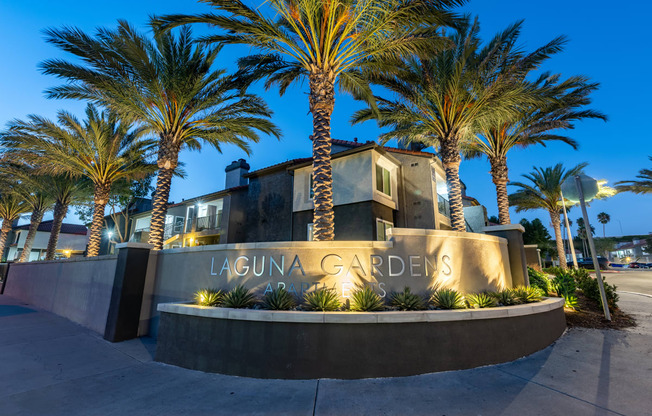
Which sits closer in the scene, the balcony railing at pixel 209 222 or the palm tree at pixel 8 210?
the balcony railing at pixel 209 222

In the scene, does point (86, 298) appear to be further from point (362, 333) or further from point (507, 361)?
point (507, 361)

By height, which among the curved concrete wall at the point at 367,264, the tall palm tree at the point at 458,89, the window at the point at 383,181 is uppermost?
the tall palm tree at the point at 458,89


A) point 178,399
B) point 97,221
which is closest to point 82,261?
point 97,221

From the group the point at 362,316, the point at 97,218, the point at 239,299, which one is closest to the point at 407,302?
the point at 362,316

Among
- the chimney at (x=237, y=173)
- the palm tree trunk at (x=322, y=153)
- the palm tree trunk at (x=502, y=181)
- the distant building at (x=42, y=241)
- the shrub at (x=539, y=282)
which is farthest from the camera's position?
the distant building at (x=42, y=241)

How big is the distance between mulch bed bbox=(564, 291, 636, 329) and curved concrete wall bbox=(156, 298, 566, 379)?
3.77 meters

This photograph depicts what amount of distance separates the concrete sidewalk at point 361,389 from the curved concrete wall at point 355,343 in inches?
7.8

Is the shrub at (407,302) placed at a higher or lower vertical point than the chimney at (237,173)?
lower

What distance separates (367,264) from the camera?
692 centimetres

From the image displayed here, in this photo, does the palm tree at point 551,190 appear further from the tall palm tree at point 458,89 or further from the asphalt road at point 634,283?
the tall palm tree at point 458,89

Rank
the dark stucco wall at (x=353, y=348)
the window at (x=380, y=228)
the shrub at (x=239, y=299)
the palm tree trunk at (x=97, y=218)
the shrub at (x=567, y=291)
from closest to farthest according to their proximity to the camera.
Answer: the dark stucco wall at (x=353, y=348), the shrub at (x=239, y=299), the shrub at (x=567, y=291), the window at (x=380, y=228), the palm tree trunk at (x=97, y=218)

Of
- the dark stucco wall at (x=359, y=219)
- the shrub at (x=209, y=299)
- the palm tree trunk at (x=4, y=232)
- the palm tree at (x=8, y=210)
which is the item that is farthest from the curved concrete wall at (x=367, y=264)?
the palm tree at (x=8, y=210)

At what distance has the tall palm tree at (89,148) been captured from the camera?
47.4ft

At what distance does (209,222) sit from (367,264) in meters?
20.8
